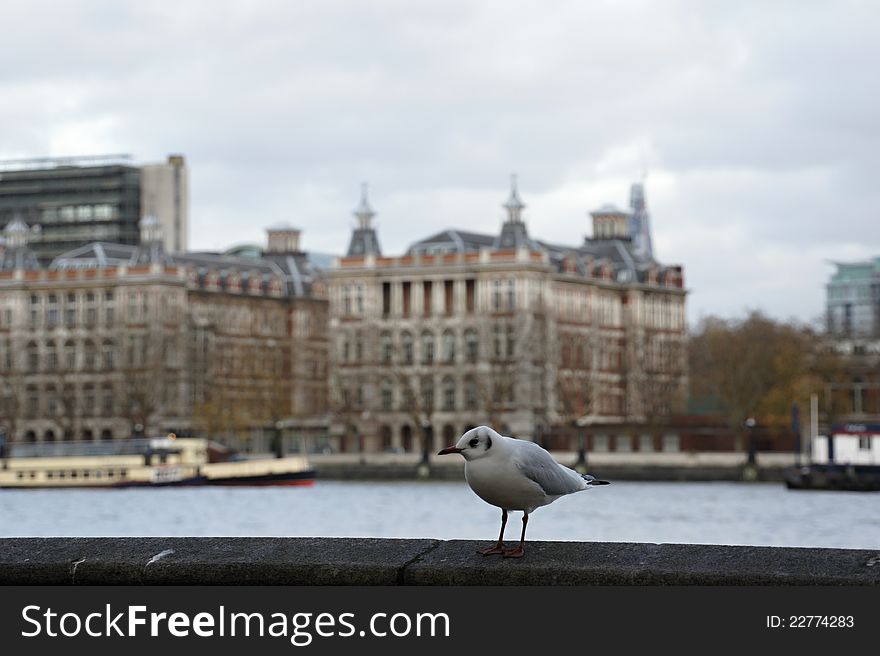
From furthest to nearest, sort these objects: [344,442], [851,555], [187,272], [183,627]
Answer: [187,272] → [344,442] → [851,555] → [183,627]

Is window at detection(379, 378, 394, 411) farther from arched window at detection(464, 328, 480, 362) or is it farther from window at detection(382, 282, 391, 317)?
arched window at detection(464, 328, 480, 362)

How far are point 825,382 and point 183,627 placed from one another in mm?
121988

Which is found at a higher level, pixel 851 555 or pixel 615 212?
pixel 615 212

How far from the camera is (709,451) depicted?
125 meters

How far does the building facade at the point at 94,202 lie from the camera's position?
182 m

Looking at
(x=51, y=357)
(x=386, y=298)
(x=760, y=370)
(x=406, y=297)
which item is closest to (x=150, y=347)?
(x=51, y=357)

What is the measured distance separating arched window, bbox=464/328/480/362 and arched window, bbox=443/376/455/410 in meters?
2.01

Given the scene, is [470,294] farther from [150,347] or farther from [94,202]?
[94,202]

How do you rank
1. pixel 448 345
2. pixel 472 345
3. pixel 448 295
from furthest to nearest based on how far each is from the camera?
pixel 448 295 < pixel 448 345 < pixel 472 345

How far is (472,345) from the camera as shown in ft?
465

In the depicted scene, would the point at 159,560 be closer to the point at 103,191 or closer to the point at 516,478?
the point at 516,478

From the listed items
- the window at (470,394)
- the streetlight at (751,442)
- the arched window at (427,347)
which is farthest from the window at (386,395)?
the streetlight at (751,442)

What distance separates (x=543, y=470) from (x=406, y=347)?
5229 inches

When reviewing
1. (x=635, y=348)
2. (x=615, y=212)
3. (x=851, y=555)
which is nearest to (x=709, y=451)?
(x=635, y=348)
